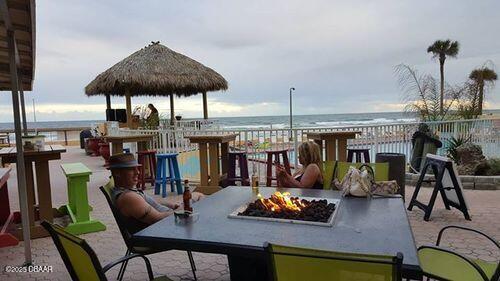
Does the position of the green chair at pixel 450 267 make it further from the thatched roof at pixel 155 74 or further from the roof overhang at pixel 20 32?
the thatched roof at pixel 155 74

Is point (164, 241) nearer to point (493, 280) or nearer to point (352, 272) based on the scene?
A: point (352, 272)

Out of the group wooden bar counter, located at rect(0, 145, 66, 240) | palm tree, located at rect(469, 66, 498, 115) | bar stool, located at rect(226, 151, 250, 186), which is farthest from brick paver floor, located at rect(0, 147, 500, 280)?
palm tree, located at rect(469, 66, 498, 115)

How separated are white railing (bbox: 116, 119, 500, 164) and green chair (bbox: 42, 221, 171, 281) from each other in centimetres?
502

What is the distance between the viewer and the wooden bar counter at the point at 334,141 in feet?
18.9

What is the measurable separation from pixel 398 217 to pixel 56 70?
52.9 ft

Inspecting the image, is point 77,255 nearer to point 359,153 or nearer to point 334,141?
point 334,141

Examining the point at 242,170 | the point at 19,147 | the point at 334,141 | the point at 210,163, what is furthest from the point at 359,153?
the point at 19,147

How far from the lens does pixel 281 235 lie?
196cm

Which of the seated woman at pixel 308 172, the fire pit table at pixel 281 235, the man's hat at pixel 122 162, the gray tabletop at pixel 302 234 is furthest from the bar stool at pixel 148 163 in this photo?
the gray tabletop at pixel 302 234

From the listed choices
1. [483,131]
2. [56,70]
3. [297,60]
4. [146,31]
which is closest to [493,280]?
[483,131]

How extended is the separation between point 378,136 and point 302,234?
5.61 metres

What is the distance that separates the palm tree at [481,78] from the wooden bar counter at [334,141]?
18.3 ft

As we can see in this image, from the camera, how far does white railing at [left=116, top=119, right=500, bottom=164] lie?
6.83 meters

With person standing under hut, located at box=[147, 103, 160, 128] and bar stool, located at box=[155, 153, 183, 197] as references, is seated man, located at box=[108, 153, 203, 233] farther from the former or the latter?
person standing under hut, located at box=[147, 103, 160, 128]
